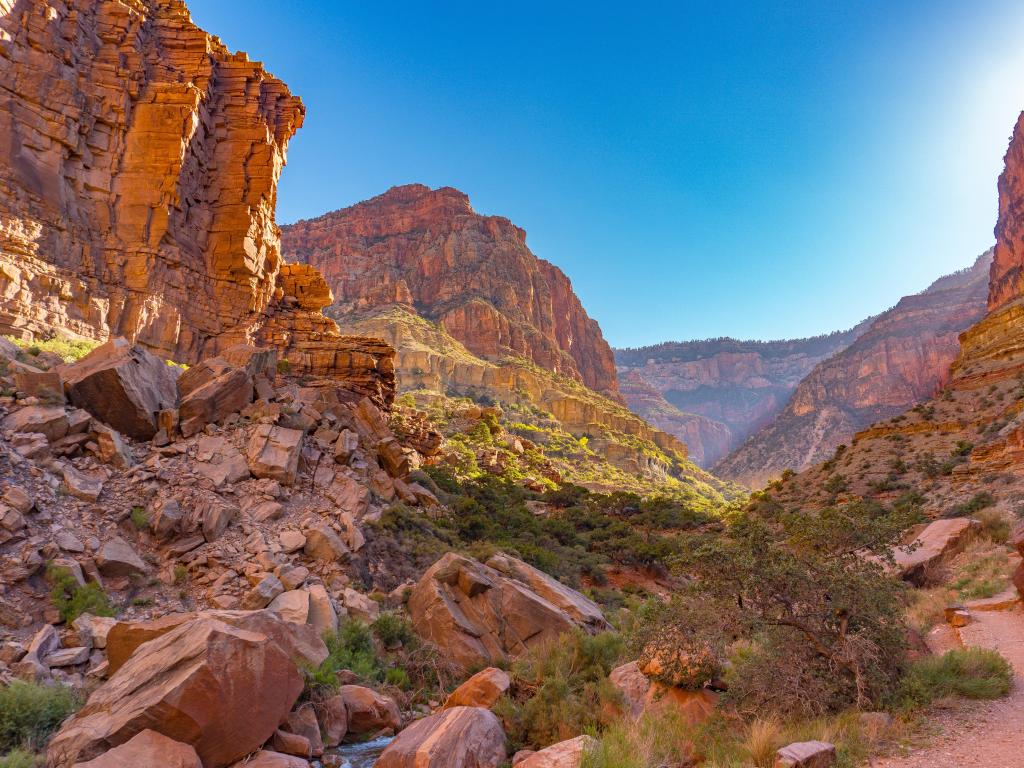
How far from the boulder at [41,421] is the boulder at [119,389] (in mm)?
983

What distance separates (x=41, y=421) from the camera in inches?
442

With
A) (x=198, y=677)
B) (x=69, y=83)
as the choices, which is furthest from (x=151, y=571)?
(x=69, y=83)

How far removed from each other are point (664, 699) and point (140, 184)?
108ft

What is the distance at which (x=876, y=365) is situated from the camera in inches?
4958

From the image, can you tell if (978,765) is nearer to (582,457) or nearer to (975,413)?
(975,413)

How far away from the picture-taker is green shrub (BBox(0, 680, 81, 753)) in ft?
17.1

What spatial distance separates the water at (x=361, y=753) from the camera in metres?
6.12

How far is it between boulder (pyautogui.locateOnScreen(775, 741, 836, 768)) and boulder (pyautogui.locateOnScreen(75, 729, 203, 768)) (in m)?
5.19

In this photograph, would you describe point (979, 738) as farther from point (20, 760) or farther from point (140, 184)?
point (140, 184)

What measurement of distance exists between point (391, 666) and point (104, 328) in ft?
77.9

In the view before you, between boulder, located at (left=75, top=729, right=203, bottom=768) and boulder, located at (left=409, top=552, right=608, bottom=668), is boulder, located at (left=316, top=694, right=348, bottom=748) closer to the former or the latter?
boulder, located at (left=75, top=729, right=203, bottom=768)

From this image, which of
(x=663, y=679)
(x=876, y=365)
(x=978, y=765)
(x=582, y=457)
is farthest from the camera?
(x=876, y=365)

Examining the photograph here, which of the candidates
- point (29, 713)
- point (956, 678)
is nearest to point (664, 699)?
point (956, 678)

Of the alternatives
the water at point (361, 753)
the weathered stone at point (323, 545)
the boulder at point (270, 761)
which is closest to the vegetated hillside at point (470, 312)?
the weathered stone at point (323, 545)
